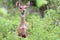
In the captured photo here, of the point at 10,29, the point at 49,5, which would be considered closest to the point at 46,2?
the point at 49,5

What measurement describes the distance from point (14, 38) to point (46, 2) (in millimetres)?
3281

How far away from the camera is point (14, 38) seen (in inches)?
226

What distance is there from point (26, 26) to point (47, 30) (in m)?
1.29

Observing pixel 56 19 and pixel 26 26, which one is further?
pixel 56 19

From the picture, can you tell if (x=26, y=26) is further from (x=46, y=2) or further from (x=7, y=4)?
(x=7, y=4)

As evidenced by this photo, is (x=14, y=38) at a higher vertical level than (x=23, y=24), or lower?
lower

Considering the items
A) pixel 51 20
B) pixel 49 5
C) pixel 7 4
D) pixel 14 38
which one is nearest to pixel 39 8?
pixel 49 5

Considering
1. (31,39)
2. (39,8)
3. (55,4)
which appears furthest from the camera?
(39,8)

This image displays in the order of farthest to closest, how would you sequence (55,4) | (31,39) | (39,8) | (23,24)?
(39,8) → (55,4) → (31,39) → (23,24)

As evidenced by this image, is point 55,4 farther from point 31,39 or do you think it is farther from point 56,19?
point 31,39

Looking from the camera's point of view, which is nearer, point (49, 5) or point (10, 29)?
point (10, 29)

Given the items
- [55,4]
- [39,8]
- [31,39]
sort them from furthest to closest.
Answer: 1. [39,8]
2. [55,4]
3. [31,39]

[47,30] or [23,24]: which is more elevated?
[23,24]

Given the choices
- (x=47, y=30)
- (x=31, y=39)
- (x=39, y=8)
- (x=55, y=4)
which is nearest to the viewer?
(x=31, y=39)
